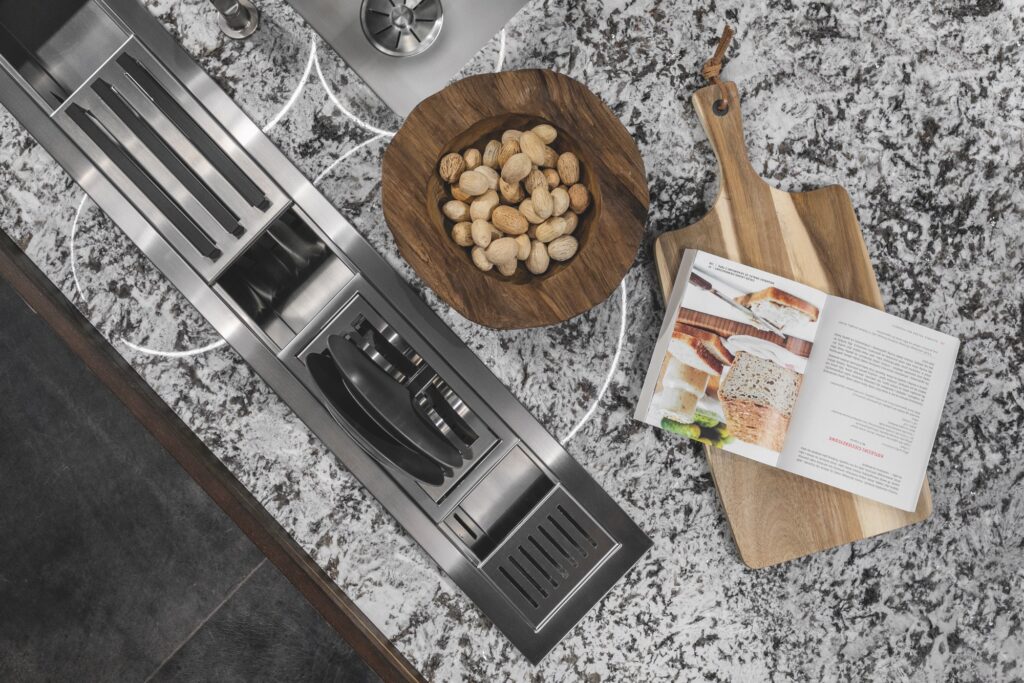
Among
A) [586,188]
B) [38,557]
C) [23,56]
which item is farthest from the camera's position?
[38,557]

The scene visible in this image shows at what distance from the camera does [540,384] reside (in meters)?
0.86

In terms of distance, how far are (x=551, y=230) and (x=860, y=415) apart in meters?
0.47

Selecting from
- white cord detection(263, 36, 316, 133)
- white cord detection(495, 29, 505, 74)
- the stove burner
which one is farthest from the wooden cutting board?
white cord detection(263, 36, 316, 133)

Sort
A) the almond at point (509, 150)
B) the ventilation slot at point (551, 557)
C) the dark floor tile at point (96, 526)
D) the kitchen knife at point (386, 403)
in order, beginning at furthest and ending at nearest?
the dark floor tile at point (96, 526)
the ventilation slot at point (551, 557)
the almond at point (509, 150)
the kitchen knife at point (386, 403)

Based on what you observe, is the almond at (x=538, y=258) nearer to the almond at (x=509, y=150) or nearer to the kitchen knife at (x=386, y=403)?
the almond at (x=509, y=150)

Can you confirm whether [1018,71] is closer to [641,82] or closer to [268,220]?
[641,82]

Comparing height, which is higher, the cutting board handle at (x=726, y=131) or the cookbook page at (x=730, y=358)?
the cutting board handle at (x=726, y=131)

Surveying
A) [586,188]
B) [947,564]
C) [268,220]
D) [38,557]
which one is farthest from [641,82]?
[38,557]

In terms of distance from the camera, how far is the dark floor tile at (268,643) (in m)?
1.46

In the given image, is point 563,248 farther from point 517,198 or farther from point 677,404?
point 677,404

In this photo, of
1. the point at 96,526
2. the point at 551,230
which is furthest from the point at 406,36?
the point at 96,526

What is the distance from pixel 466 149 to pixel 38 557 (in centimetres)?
142

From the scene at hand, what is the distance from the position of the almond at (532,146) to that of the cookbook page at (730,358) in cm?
25

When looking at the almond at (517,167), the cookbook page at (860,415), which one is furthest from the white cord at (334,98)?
the cookbook page at (860,415)
